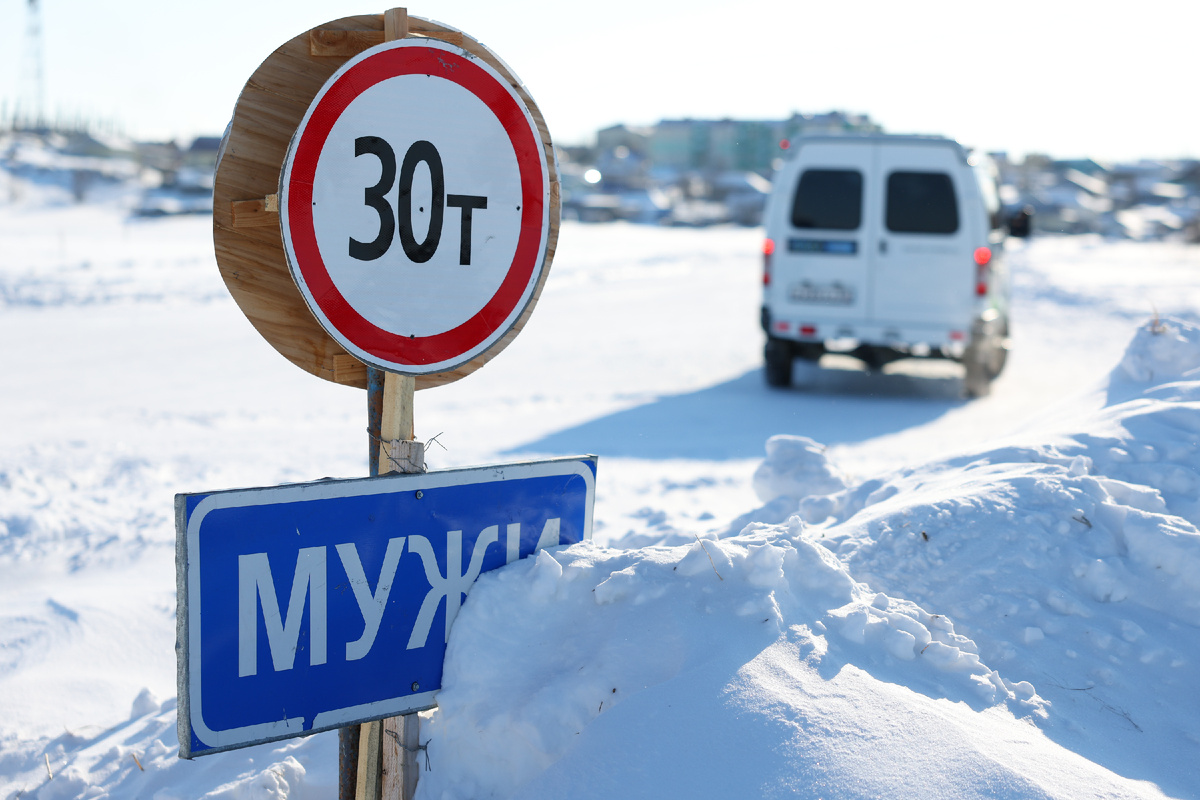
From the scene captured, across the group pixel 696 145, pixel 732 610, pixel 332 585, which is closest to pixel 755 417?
pixel 732 610

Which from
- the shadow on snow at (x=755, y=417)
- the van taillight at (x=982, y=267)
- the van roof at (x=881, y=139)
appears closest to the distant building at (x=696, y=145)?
the van roof at (x=881, y=139)

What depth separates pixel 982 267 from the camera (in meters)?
9.27

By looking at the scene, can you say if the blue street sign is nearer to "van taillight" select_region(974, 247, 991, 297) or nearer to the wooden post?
the wooden post

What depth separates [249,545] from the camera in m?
1.87

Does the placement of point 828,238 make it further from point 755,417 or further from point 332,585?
point 332,585

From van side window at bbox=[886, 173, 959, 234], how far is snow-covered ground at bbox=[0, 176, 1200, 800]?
92.1 inches

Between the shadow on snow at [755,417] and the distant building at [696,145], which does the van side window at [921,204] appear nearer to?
the shadow on snow at [755,417]

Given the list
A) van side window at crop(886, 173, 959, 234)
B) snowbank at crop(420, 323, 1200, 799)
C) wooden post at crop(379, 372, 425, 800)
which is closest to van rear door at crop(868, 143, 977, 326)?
van side window at crop(886, 173, 959, 234)

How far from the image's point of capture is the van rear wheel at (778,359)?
9891 millimetres

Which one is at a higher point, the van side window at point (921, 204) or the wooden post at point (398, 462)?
the van side window at point (921, 204)

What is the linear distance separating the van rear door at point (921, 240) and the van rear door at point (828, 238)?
0.47ft

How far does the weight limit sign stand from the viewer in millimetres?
1901

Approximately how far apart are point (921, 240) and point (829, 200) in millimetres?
963

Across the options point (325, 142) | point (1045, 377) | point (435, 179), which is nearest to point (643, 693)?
point (435, 179)
